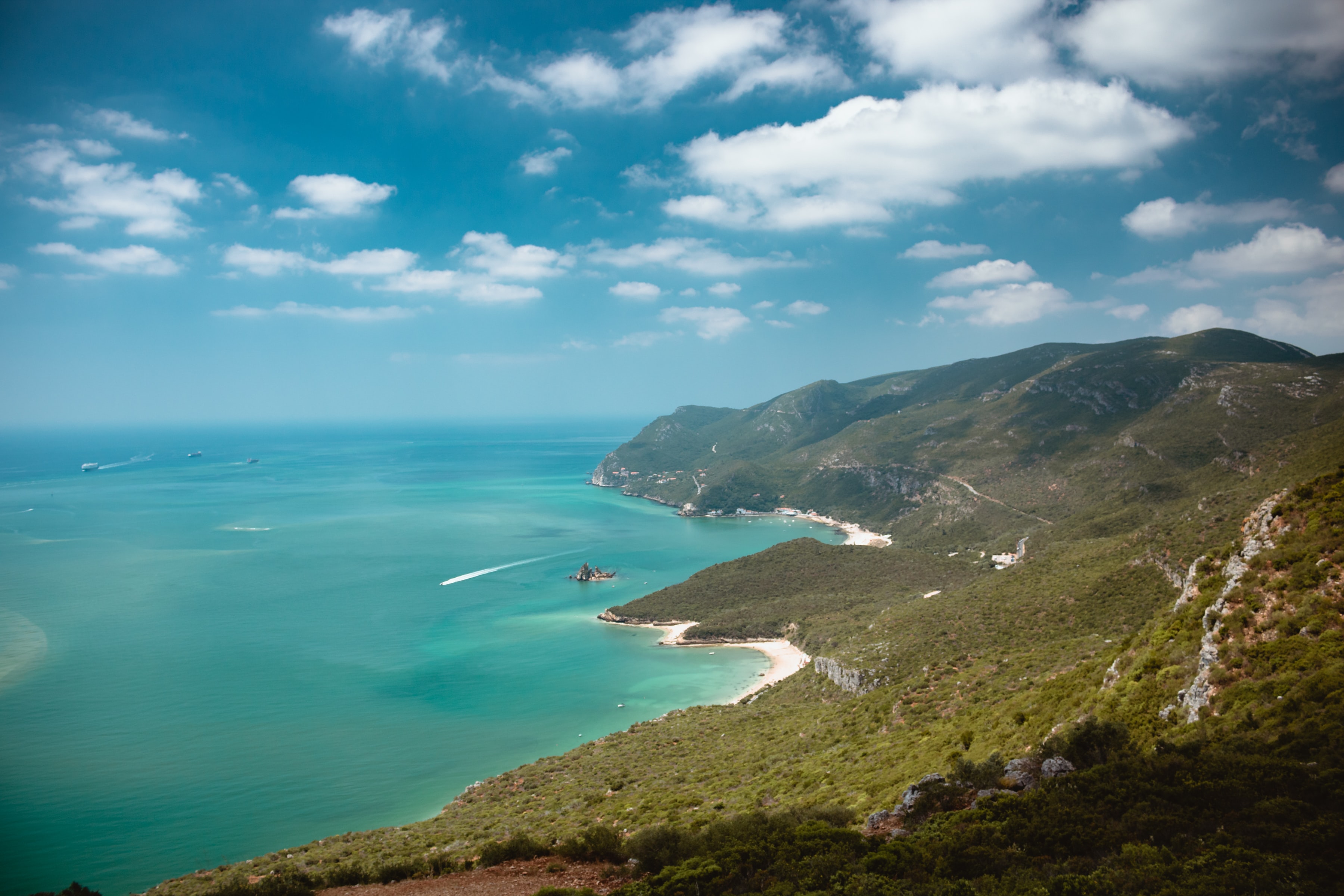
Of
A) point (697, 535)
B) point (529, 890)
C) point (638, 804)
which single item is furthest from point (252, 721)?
point (697, 535)

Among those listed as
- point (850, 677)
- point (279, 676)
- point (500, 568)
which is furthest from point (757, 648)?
point (500, 568)

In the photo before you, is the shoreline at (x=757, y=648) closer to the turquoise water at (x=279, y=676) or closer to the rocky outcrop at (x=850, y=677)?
the turquoise water at (x=279, y=676)

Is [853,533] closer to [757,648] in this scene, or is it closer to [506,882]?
[757,648]

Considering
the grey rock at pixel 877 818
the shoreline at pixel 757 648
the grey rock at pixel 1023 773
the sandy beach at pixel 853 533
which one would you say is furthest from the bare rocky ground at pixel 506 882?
the sandy beach at pixel 853 533

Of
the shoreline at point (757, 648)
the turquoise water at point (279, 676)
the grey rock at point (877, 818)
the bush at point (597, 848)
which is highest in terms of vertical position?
the grey rock at point (877, 818)

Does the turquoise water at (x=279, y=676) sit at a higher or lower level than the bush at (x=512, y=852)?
lower

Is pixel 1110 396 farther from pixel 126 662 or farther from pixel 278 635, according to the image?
pixel 126 662

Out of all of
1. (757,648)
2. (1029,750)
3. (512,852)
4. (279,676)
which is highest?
(1029,750)
